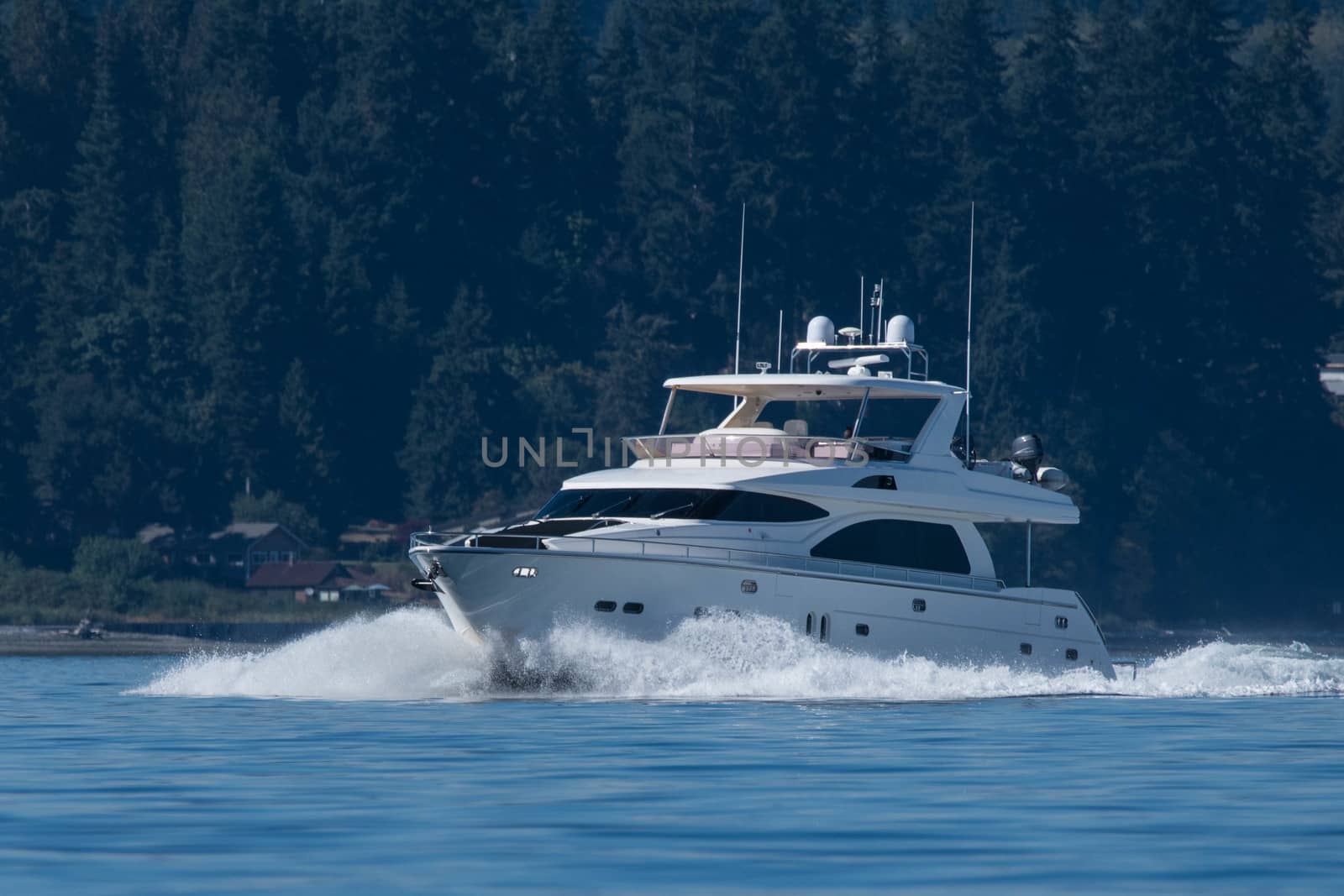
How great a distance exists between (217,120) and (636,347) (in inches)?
1094

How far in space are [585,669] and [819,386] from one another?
596 cm

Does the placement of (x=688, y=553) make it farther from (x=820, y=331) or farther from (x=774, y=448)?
(x=820, y=331)

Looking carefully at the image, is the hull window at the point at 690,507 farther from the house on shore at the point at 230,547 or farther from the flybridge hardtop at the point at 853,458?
the house on shore at the point at 230,547

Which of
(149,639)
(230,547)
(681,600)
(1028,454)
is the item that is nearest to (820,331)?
(1028,454)

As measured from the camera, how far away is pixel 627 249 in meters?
108

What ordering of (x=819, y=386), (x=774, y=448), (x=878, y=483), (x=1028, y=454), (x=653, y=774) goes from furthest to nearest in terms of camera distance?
(x=1028, y=454) < (x=819, y=386) < (x=774, y=448) < (x=878, y=483) < (x=653, y=774)

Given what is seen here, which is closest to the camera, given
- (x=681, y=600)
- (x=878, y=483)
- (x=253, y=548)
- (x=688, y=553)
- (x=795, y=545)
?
(x=681, y=600)

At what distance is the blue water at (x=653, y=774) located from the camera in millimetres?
14125

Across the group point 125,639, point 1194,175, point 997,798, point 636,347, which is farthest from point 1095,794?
point 1194,175

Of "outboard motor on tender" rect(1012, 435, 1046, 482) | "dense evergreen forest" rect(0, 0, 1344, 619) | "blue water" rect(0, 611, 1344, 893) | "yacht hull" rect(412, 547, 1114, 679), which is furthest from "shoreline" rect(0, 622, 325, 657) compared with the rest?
"yacht hull" rect(412, 547, 1114, 679)

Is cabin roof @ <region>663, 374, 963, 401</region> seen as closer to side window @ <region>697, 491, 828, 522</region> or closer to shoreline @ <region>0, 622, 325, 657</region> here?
side window @ <region>697, 491, 828, 522</region>

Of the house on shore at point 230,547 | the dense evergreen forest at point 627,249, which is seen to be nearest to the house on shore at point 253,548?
the house on shore at point 230,547

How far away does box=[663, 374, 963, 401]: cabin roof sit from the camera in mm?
30484

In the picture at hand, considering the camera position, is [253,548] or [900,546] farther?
[253,548]
